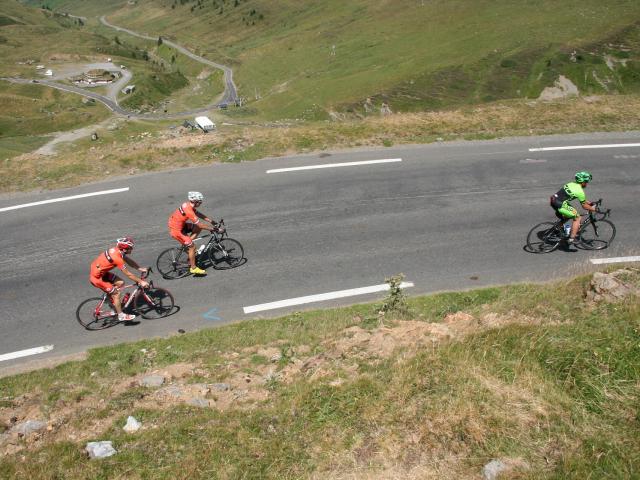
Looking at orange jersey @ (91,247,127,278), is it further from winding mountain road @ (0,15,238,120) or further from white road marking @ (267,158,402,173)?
winding mountain road @ (0,15,238,120)

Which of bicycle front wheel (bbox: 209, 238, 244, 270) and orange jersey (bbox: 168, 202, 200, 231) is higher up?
orange jersey (bbox: 168, 202, 200, 231)

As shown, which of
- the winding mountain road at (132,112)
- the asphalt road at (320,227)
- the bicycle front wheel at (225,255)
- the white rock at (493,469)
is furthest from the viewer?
the winding mountain road at (132,112)

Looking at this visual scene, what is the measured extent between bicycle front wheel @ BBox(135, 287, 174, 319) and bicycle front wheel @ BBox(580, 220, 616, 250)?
12.0m

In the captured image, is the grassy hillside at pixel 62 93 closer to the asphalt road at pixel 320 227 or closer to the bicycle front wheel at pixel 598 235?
the asphalt road at pixel 320 227

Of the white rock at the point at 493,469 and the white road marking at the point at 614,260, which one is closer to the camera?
the white rock at the point at 493,469

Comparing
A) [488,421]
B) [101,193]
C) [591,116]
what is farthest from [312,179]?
[591,116]

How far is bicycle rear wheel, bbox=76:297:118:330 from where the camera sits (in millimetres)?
12070

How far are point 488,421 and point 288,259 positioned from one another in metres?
8.40

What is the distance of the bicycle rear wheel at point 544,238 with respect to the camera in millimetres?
13969

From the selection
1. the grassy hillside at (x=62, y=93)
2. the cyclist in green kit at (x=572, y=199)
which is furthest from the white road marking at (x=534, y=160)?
the grassy hillside at (x=62, y=93)

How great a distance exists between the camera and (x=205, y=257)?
14.1 m

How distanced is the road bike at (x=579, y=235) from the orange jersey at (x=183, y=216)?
9673 millimetres

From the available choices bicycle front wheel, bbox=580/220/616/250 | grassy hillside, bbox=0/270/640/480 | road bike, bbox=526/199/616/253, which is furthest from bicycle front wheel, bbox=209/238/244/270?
bicycle front wheel, bbox=580/220/616/250

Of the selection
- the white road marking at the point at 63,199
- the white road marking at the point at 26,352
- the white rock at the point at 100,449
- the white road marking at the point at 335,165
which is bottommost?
the white road marking at the point at 26,352
